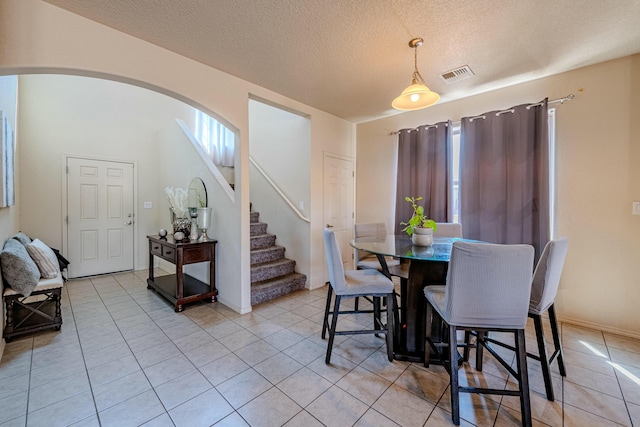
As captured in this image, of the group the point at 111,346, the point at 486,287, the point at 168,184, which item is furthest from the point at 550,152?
the point at 168,184

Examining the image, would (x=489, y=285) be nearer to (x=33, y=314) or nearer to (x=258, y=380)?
(x=258, y=380)

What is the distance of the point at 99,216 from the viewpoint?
447cm

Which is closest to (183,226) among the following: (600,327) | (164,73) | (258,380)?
(164,73)

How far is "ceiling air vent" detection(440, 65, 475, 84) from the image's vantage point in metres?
2.67

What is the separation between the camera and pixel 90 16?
1914 millimetres

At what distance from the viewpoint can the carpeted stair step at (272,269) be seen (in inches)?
136

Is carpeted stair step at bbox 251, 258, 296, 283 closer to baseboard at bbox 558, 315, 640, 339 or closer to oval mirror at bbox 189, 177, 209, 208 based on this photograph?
oval mirror at bbox 189, 177, 209, 208

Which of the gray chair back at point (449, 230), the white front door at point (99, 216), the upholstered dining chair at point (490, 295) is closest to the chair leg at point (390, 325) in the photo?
the upholstered dining chair at point (490, 295)

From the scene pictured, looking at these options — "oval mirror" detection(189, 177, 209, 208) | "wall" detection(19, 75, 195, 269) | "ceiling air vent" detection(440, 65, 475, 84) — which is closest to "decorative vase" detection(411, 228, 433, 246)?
"ceiling air vent" detection(440, 65, 475, 84)

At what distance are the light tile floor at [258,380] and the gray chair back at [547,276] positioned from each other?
0.59m

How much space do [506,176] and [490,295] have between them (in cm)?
202

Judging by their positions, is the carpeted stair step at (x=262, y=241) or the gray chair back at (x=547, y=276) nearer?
the gray chair back at (x=547, y=276)

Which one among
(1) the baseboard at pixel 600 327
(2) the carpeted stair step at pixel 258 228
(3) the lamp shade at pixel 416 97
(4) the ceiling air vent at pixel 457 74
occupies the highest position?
(4) the ceiling air vent at pixel 457 74

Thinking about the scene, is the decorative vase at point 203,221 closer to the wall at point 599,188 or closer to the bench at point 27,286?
the bench at point 27,286
